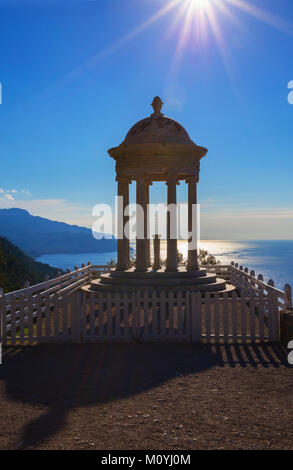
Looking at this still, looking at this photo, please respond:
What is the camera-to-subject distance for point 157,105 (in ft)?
60.3

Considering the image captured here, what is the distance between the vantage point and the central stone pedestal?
15859mm

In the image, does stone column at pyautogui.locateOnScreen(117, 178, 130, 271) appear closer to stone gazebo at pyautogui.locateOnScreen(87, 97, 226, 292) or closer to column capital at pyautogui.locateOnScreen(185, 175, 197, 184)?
stone gazebo at pyautogui.locateOnScreen(87, 97, 226, 292)

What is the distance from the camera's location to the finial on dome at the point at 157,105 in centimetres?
1839

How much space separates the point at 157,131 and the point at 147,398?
1399cm

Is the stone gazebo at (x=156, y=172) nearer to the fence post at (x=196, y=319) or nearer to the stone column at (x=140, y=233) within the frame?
the stone column at (x=140, y=233)

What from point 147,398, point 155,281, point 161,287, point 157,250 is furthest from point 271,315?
point 157,250

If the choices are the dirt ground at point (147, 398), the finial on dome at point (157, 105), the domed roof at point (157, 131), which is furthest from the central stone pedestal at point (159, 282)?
the finial on dome at point (157, 105)

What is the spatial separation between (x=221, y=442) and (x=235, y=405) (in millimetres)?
1268

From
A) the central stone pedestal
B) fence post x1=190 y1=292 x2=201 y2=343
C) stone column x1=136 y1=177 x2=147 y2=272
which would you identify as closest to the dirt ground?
fence post x1=190 y1=292 x2=201 y2=343

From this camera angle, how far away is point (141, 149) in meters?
16.8

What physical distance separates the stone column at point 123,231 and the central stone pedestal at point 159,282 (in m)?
0.86

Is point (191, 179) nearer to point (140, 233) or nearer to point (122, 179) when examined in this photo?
point (122, 179)
